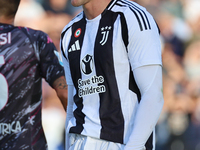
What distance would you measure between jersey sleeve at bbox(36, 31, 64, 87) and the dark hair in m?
0.33

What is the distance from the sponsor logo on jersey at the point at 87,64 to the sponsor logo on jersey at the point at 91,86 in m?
0.06

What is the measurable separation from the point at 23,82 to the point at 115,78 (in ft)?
3.43

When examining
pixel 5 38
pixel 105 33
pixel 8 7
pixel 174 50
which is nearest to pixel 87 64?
pixel 105 33

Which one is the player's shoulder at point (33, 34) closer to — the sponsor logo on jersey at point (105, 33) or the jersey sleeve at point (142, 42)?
the sponsor logo on jersey at point (105, 33)

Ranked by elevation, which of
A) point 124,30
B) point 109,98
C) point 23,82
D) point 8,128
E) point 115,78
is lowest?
point 8,128

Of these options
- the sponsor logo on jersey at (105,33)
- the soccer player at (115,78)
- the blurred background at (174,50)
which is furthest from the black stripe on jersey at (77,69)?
the blurred background at (174,50)

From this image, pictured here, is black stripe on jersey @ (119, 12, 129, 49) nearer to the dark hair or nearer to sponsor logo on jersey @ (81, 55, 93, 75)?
sponsor logo on jersey @ (81, 55, 93, 75)

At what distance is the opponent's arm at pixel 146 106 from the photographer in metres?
1.75

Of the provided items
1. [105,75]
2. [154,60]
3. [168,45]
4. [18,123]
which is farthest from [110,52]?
[168,45]

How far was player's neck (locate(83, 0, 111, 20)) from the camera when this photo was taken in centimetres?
214

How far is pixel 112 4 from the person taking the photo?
2.10 metres

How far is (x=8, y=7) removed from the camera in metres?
2.83

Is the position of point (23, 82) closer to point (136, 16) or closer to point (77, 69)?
point (77, 69)

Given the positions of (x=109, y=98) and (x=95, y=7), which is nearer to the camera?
(x=109, y=98)
